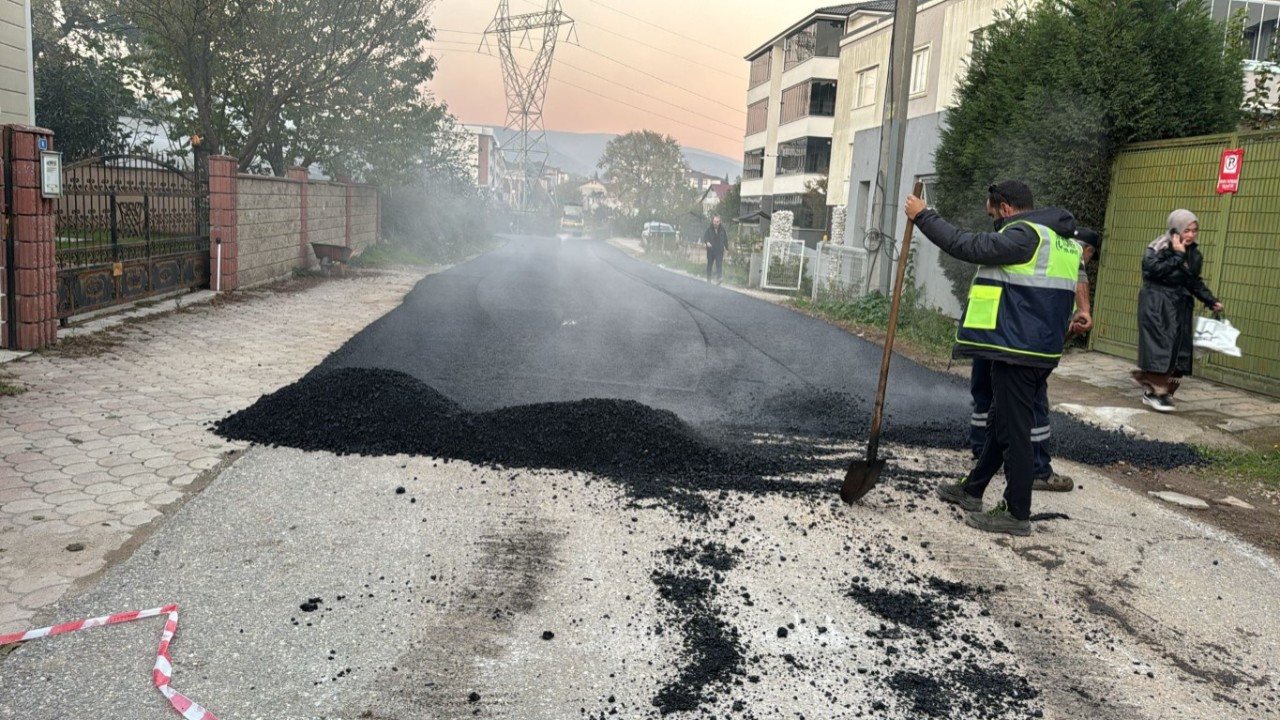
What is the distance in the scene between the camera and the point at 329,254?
18469 millimetres

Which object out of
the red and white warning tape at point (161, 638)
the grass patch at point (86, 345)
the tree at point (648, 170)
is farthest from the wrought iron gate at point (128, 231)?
the tree at point (648, 170)

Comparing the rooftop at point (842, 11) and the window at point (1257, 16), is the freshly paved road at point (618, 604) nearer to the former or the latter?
the window at point (1257, 16)

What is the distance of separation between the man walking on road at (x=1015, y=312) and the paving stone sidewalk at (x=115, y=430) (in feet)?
14.0

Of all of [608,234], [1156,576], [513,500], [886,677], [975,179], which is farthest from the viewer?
[608,234]

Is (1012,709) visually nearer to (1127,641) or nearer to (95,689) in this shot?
(1127,641)

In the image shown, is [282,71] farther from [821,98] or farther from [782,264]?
[821,98]

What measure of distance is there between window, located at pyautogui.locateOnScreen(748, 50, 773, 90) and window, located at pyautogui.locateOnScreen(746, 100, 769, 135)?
4.23 feet

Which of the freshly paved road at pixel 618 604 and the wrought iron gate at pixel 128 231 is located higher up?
the wrought iron gate at pixel 128 231

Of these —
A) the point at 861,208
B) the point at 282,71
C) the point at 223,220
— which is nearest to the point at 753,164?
the point at 861,208

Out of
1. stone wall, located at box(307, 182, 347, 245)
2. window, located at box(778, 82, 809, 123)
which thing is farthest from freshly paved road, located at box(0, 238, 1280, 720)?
window, located at box(778, 82, 809, 123)

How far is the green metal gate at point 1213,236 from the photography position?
834 centimetres

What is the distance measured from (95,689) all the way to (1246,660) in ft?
13.5

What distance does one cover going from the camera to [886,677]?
3211mm

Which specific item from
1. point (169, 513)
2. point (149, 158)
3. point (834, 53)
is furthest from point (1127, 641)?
point (834, 53)
